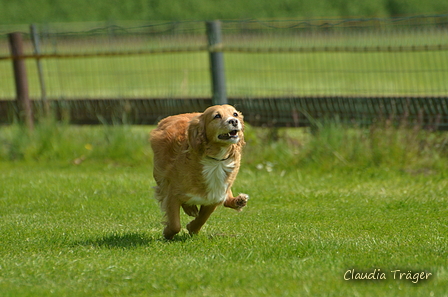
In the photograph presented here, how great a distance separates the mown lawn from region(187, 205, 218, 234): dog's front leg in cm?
Result: 11

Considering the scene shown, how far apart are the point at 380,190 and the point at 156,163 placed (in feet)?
9.40

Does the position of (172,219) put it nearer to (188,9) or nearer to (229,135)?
(229,135)

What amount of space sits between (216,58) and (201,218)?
4430mm

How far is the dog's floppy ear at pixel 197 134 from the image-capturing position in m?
5.35

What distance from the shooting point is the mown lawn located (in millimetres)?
4129

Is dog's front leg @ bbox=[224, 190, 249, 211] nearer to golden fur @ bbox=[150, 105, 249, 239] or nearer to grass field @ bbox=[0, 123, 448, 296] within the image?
golden fur @ bbox=[150, 105, 249, 239]

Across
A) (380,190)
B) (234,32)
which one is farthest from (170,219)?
(234,32)

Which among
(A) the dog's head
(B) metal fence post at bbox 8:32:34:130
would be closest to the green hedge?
(B) metal fence post at bbox 8:32:34:130

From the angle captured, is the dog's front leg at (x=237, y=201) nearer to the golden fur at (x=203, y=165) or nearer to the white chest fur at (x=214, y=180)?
the golden fur at (x=203, y=165)

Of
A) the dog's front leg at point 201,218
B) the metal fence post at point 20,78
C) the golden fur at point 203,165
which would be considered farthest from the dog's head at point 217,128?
the metal fence post at point 20,78

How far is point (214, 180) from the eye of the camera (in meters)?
5.39

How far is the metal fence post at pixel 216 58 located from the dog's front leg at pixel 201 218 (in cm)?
413

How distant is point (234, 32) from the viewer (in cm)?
1005

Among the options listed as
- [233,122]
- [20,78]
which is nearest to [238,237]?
[233,122]
